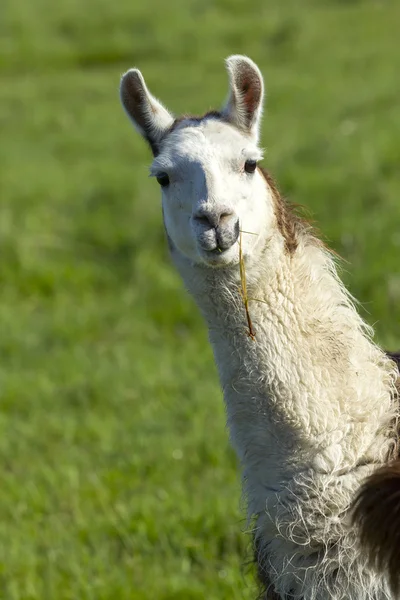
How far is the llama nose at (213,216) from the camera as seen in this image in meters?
3.06

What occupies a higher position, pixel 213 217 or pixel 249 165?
pixel 249 165

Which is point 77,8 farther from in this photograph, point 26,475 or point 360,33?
point 26,475

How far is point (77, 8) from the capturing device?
78.1ft

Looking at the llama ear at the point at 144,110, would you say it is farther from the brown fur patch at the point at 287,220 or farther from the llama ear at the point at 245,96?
the brown fur patch at the point at 287,220

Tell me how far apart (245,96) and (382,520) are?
1.43 m

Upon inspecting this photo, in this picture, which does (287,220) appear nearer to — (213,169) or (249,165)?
(249,165)

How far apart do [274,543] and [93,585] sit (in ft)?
5.34

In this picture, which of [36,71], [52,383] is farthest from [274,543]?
[36,71]

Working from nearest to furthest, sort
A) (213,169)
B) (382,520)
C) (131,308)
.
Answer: (382,520) → (213,169) → (131,308)

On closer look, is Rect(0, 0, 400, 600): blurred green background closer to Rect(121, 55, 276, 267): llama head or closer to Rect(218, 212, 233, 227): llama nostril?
Rect(121, 55, 276, 267): llama head

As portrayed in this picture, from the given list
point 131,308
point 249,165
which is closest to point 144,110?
point 249,165

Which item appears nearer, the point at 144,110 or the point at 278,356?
the point at 278,356

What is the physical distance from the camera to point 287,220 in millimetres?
3385

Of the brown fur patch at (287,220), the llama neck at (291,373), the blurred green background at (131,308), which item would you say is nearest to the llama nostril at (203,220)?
the llama neck at (291,373)
